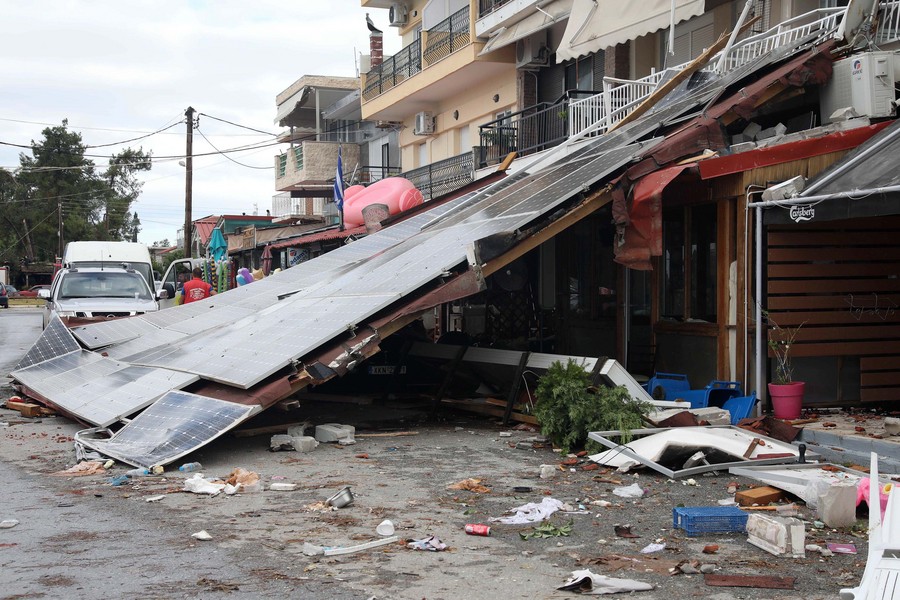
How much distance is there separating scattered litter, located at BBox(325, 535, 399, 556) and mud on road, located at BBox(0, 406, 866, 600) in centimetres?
6

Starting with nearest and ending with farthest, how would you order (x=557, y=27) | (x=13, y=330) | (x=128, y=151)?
(x=557, y=27), (x=13, y=330), (x=128, y=151)

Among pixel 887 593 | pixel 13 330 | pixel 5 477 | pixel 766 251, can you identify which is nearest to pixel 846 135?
pixel 766 251

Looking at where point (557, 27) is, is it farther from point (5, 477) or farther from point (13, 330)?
point (13, 330)

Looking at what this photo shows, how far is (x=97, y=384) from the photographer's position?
11148 millimetres

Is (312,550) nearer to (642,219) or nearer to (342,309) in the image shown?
(342,309)

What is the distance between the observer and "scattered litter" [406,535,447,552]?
17.8 ft

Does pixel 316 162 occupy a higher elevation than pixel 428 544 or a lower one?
higher

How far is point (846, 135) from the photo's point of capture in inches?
361

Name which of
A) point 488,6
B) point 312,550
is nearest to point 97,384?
point 312,550

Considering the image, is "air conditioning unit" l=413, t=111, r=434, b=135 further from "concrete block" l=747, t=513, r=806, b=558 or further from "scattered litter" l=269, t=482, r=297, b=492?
"concrete block" l=747, t=513, r=806, b=558

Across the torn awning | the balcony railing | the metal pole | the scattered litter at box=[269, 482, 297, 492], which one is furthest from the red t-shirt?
the metal pole

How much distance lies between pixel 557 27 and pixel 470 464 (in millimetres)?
15779

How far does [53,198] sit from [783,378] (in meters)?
70.4

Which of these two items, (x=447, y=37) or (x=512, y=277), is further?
(x=447, y=37)
